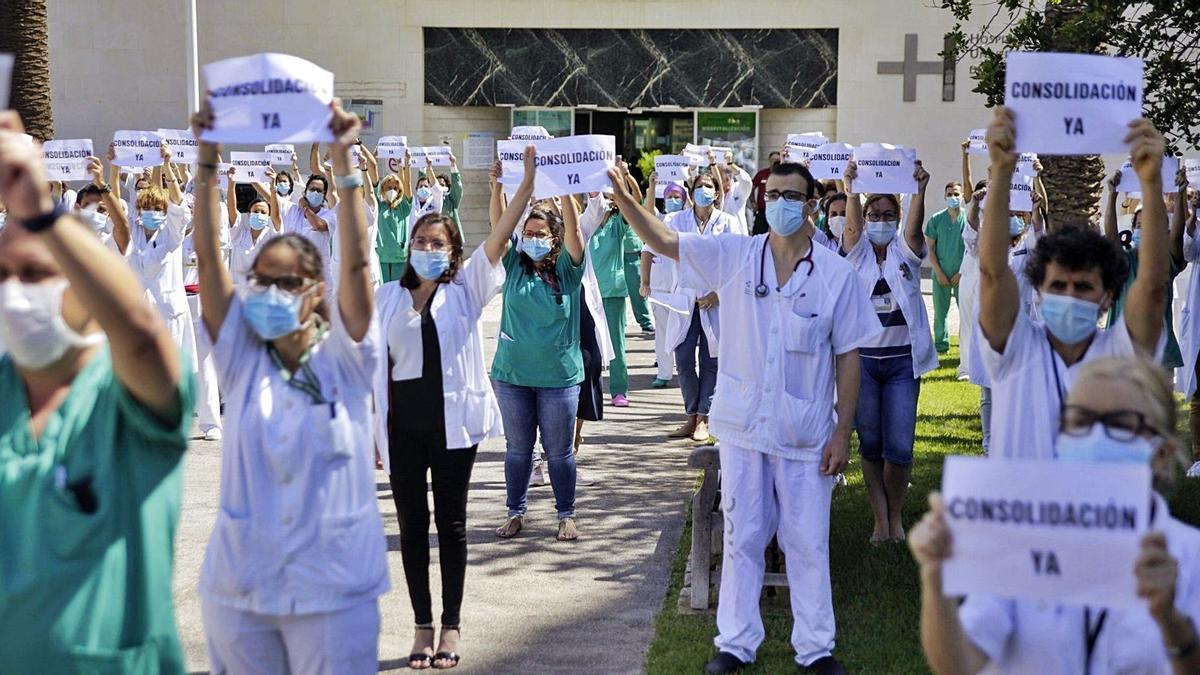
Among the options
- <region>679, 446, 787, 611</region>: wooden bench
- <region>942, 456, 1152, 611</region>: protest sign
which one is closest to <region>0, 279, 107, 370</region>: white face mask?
<region>942, 456, 1152, 611</region>: protest sign

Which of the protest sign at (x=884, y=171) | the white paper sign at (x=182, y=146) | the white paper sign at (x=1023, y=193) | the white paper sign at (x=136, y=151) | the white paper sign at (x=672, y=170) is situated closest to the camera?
the protest sign at (x=884, y=171)

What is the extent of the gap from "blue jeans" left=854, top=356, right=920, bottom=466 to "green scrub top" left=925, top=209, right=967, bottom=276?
7.71 m

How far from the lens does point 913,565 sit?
7812mm

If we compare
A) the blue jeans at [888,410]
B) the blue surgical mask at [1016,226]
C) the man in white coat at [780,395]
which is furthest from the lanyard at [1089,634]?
the blue surgical mask at [1016,226]

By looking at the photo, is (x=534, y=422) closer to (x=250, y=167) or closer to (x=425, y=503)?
(x=425, y=503)

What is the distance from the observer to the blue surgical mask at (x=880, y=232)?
8.37 meters

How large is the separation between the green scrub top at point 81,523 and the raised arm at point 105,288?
5cm

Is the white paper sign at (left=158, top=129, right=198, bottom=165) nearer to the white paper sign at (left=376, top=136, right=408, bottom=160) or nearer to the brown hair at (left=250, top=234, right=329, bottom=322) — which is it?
the white paper sign at (left=376, top=136, right=408, bottom=160)

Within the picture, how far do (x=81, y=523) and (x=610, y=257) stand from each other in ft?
35.8

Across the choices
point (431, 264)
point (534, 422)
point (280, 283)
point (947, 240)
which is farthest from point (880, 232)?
point (947, 240)

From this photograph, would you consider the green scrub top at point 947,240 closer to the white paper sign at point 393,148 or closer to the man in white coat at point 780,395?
the white paper sign at point 393,148

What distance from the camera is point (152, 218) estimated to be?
35.4 ft

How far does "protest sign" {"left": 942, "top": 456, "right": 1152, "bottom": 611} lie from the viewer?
8.99 feet

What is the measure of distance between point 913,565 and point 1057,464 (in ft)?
17.1
